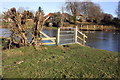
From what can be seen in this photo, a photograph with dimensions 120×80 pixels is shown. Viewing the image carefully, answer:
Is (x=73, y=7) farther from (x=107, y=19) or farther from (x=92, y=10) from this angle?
(x=107, y=19)

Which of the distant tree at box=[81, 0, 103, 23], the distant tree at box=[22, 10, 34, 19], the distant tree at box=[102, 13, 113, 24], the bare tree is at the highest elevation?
the distant tree at box=[81, 0, 103, 23]

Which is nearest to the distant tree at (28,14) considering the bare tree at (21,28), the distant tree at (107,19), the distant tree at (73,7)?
the bare tree at (21,28)

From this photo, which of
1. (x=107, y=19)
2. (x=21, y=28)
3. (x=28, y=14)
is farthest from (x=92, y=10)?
(x=21, y=28)

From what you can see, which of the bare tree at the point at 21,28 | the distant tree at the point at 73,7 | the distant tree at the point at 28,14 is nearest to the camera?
the bare tree at the point at 21,28

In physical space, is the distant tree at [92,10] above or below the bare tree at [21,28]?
above

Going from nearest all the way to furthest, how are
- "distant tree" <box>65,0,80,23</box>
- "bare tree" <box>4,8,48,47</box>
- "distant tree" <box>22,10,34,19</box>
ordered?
"bare tree" <box>4,8,48,47</box> < "distant tree" <box>22,10,34,19</box> < "distant tree" <box>65,0,80,23</box>

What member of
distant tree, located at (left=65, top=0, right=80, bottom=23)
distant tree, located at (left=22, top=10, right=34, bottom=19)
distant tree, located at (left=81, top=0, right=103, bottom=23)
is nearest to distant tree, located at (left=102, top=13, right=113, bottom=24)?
distant tree, located at (left=81, top=0, right=103, bottom=23)

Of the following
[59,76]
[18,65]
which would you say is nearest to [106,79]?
[59,76]

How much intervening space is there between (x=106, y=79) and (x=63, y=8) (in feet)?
179

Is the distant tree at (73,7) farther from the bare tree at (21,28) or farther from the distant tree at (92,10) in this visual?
the bare tree at (21,28)

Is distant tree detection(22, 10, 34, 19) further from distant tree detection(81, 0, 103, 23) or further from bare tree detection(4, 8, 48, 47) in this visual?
distant tree detection(81, 0, 103, 23)

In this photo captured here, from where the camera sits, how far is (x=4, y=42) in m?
8.70

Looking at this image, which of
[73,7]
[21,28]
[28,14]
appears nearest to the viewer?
[21,28]

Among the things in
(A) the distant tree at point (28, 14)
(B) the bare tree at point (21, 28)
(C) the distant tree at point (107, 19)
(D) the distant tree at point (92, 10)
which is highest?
(D) the distant tree at point (92, 10)
